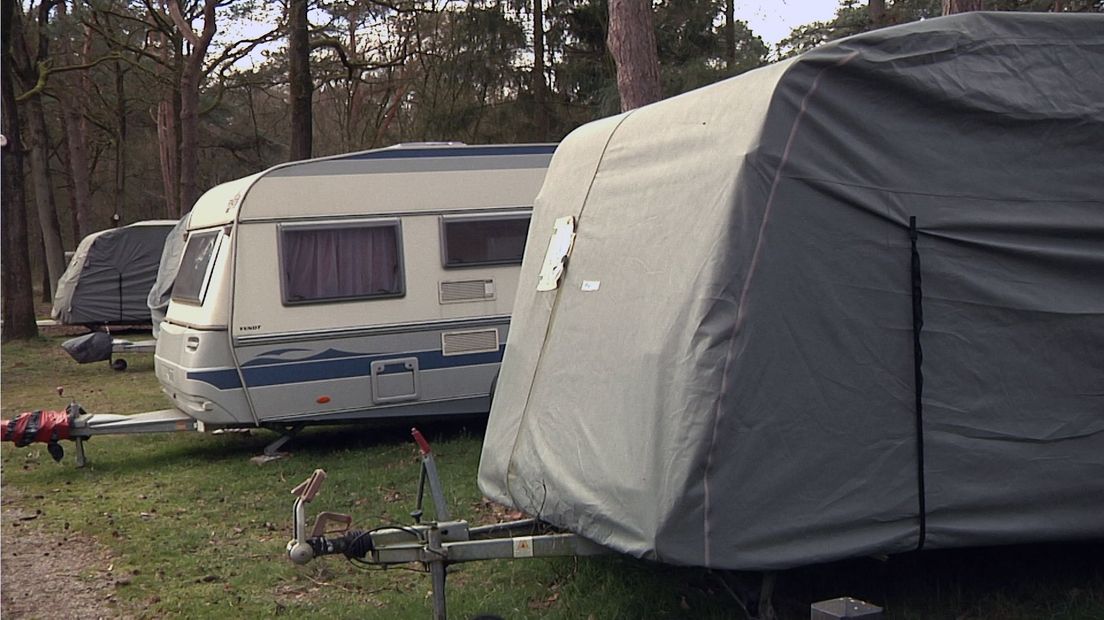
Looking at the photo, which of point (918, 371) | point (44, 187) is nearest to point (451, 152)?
point (918, 371)

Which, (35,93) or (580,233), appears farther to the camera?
(35,93)

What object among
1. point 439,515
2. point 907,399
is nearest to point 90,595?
point 439,515

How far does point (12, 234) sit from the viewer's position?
71.2 feet

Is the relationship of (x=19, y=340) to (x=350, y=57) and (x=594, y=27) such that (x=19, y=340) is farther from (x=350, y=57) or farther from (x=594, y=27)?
(x=594, y=27)

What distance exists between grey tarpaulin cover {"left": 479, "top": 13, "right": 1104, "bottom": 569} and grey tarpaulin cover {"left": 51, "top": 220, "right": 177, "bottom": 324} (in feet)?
61.7

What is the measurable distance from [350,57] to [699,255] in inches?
846

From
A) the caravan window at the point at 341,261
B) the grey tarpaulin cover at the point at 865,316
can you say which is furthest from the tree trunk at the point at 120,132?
the grey tarpaulin cover at the point at 865,316

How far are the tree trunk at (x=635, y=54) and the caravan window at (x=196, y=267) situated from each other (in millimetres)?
3813

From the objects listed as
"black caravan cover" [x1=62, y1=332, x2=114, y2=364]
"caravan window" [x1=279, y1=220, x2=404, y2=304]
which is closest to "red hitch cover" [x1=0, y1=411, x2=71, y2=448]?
"caravan window" [x1=279, y1=220, x2=404, y2=304]

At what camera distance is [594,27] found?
18250 mm

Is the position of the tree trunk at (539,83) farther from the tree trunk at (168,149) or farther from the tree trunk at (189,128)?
the tree trunk at (168,149)

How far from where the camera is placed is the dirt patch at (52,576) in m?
6.19

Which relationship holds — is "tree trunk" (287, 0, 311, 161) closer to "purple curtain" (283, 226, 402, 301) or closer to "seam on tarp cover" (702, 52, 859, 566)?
"purple curtain" (283, 226, 402, 301)

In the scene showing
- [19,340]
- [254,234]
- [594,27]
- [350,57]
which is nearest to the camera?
[254,234]
